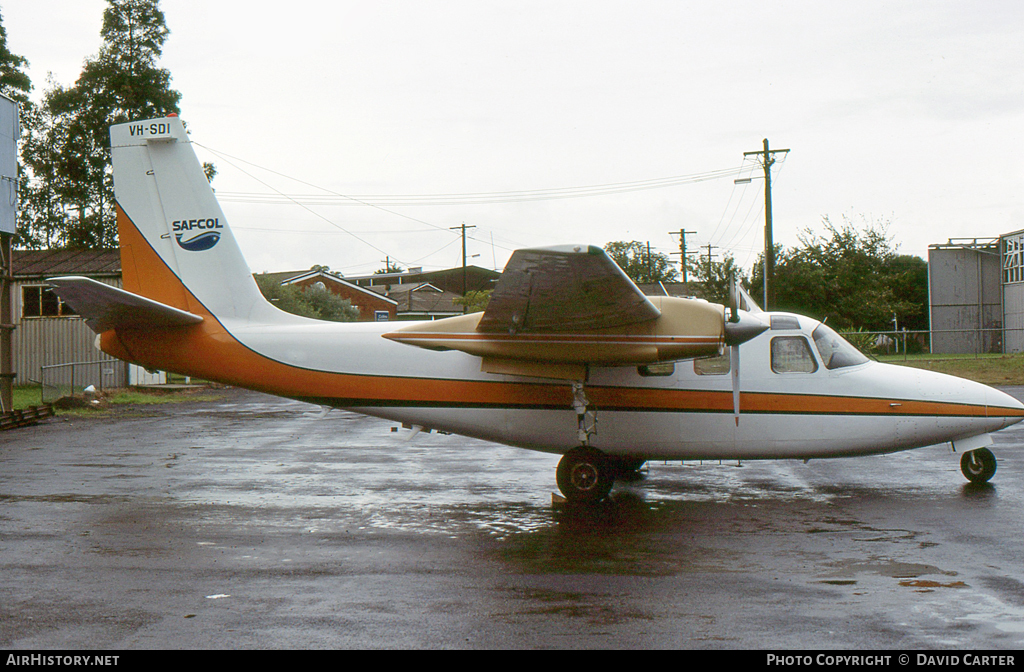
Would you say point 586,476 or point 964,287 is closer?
point 586,476

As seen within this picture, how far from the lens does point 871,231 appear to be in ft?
179

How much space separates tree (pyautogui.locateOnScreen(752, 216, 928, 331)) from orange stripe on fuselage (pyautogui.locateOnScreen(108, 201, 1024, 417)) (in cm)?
1905

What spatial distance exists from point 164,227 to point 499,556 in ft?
22.2

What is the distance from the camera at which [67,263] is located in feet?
106

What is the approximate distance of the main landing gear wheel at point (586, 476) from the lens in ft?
32.1

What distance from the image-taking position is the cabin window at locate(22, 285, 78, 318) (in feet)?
102

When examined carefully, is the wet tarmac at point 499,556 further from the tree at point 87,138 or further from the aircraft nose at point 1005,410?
the tree at point 87,138

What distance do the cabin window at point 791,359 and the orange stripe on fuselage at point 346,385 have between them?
1.10ft

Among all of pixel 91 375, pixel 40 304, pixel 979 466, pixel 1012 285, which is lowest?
pixel 979 466

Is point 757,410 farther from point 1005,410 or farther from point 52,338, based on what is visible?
point 52,338

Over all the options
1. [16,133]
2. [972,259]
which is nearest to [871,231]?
[972,259]

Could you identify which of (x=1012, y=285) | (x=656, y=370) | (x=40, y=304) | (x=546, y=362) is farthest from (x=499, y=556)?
(x=1012, y=285)

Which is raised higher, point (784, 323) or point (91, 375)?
point (784, 323)

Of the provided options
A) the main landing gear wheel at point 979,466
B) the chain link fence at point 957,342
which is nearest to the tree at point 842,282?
the chain link fence at point 957,342
